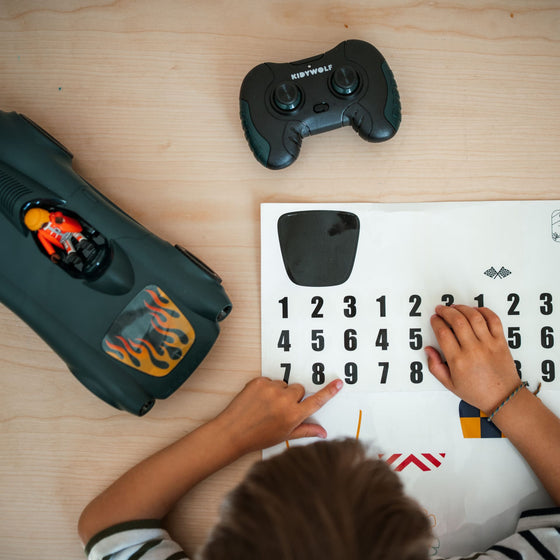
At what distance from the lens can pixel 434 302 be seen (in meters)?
0.52

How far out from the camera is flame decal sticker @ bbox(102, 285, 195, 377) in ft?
1.46

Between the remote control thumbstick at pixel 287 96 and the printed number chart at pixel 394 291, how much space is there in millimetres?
109

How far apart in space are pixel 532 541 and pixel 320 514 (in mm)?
262

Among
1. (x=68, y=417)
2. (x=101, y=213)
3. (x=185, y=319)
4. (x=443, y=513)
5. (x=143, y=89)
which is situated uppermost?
(x=143, y=89)

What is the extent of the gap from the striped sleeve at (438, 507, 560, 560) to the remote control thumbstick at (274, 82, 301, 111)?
1.65 ft

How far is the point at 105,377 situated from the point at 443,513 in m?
0.39

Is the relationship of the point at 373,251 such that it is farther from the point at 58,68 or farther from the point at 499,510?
the point at 58,68

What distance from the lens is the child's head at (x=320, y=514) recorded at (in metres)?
0.32

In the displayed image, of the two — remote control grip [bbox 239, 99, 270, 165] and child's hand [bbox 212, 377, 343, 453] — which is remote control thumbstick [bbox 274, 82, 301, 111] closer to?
remote control grip [bbox 239, 99, 270, 165]

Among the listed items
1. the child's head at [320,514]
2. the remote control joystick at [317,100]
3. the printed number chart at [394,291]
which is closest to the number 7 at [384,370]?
the printed number chart at [394,291]

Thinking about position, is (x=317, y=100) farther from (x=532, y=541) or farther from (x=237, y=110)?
(x=532, y=541)

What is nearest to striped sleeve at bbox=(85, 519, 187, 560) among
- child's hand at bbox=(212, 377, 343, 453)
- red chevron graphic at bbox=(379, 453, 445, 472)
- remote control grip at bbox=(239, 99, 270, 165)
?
child's hand at bbox=(212, 377, 343, 453)

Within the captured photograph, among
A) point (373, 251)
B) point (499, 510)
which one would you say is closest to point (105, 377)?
point (373, 251)

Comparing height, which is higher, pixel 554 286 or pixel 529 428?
pixel 554 286
